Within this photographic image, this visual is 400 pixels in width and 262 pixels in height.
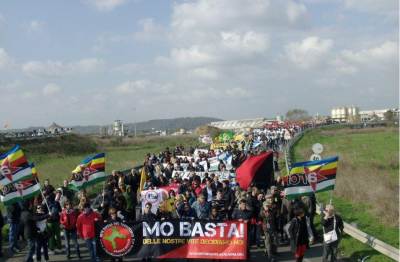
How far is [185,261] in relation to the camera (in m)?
14.6

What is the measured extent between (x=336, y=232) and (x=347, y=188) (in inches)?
505

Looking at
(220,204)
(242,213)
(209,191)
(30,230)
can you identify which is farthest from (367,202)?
(30,230)

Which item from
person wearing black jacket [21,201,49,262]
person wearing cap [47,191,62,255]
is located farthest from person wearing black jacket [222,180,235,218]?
person wearing black jacket [21,201,49,262]

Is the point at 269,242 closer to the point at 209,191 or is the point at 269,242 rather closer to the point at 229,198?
the point at 229,198

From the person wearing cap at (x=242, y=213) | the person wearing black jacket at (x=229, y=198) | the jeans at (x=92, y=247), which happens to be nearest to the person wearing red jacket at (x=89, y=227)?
the jeans at (x=92, y=247)

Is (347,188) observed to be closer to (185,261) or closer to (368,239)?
(368,239)

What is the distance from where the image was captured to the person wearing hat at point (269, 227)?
47.3 feet

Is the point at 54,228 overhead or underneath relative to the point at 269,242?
overhead

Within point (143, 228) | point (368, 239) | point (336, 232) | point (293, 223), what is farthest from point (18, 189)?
point (368, 239)

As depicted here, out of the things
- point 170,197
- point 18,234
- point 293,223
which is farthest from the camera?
point 170,197

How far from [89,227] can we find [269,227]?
15.2 feet

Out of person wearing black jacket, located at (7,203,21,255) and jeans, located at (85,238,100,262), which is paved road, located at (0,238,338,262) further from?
jeans, located at (85,238,100,262)

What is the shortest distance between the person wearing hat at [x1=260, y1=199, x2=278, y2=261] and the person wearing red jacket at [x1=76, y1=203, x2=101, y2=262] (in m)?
4.30

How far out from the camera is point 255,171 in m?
21.8
